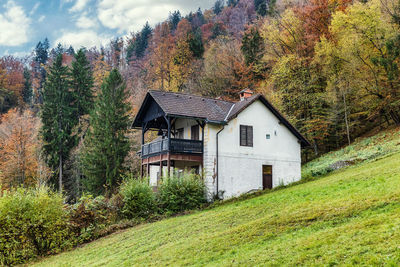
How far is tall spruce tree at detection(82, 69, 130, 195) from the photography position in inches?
1428

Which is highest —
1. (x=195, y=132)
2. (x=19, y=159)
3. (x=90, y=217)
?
(x=195, y=132)

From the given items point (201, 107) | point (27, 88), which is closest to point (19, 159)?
point (201, 107)

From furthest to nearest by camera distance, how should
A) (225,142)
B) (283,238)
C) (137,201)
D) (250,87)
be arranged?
(250,87) → (225,142) → (137,201) → (283,238)

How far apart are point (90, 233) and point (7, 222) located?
14.6 ft

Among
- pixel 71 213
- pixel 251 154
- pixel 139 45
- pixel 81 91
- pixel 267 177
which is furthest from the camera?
pixel 139 45

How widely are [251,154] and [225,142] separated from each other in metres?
2.35

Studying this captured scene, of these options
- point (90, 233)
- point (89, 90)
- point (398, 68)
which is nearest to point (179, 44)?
point (89, 90)

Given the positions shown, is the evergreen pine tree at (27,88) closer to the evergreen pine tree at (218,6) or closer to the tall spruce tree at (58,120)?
the tall spruce tree at (58,120)

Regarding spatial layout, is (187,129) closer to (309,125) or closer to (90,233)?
(90,233)

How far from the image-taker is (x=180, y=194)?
22.5 meters

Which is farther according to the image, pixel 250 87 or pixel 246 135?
pixel 250 87

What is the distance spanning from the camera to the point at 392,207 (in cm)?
999

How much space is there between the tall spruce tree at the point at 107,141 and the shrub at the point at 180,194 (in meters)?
13.5

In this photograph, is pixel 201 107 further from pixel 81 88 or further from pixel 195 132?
pixel 81 88
